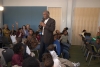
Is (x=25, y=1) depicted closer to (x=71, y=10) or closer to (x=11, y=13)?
(x=11, y=13)

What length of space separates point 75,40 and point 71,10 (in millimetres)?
1782

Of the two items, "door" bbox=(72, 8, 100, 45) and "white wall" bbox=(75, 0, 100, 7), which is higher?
"white wall" bbox=(75, 0, 100, 7)

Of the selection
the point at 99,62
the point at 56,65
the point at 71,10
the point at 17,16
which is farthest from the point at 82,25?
the point at 56,65

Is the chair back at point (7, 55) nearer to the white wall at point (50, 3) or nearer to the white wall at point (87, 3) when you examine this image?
the white wall at point (50, 3)

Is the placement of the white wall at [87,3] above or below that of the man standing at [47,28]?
above

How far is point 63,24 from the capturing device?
7.63 metres

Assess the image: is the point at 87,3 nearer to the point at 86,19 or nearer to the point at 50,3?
the point at 86,19

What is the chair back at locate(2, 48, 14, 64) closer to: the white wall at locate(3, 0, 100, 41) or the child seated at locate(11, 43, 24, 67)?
the child seated at locate(11, 43, 24, 67)

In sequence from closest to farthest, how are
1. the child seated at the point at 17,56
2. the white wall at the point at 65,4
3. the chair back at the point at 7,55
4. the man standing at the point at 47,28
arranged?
the child seated at the point at 17,56 < the chair back at the point at 7,55 < the man standing at the point at 47,28 < the white wall at the point at 65,4

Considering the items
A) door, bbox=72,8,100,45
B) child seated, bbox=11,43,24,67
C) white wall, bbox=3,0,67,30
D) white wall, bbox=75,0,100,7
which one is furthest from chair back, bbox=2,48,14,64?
white wall, bbox=75,0,100,7

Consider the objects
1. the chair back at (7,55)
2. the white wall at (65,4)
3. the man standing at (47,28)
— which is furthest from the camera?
the white wall at (65,4)

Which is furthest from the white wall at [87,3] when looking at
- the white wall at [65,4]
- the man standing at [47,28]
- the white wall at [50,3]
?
the man standing at [47,28]

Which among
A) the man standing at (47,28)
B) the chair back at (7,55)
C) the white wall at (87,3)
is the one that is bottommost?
the chair back at (7,55)

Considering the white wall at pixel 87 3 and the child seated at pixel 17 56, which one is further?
the white wall at pixel 87 3
